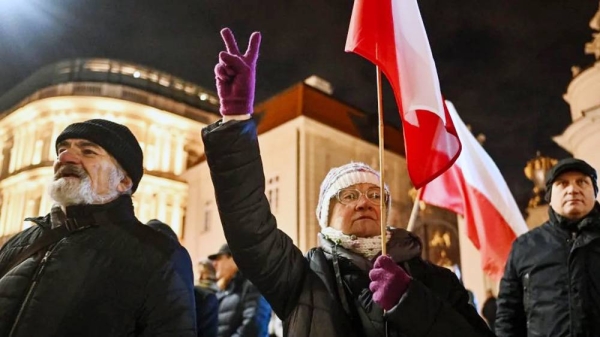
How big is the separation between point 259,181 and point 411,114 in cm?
112

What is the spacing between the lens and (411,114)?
10.5 ft

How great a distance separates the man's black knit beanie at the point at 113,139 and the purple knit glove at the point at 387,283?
4.33 feet

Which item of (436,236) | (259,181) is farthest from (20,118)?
(259,181)

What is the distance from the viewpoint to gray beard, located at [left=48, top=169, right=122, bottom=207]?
2645 millimetres

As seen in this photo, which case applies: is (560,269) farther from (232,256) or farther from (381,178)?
(232,256)

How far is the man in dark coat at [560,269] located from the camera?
141 inches

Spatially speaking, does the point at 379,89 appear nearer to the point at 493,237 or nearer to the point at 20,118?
the point at 493,237

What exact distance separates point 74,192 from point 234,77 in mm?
921

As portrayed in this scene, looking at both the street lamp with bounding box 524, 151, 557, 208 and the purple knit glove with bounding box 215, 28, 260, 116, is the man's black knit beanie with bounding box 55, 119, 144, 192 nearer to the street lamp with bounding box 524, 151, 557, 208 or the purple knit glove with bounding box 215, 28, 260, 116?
the purple knit glove with bounding box 215, 28, 260, 116

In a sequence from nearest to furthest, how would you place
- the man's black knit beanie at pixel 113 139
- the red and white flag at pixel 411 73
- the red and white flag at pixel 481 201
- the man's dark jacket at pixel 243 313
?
1. the man's black knit beanie at pixel 113 139
2. the red and white flag at pixel 411 73
3. the man's dark jacket at pixel 243 313
4. the red and white flag at pixel 481 201

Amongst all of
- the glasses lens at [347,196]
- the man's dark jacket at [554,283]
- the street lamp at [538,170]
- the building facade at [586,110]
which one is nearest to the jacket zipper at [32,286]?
the glasses lens at [347,196]

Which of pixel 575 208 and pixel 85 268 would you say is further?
pixel 575 208

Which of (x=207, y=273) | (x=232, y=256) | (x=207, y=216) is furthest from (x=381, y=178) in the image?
(x=207, y=216)

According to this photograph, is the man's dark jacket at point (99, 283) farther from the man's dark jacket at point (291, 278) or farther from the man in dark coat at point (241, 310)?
the man in dark coat at point (241, 310)
